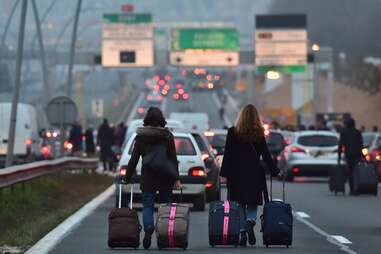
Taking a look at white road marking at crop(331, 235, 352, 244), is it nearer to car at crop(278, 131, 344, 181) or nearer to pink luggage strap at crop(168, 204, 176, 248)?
pink luggage strap at crop(168, 204, 176, 248)

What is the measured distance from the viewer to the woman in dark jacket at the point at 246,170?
60.2 feet

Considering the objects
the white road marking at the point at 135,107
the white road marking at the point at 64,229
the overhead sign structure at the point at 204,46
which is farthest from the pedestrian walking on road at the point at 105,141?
the white road marking at the point at 135,107

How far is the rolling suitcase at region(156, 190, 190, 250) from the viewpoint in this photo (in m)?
17.6

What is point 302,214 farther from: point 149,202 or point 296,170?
point 296,170

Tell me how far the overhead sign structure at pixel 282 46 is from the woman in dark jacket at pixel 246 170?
5677 centimetres

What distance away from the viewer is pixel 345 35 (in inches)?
4532

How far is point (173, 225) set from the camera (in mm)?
17641

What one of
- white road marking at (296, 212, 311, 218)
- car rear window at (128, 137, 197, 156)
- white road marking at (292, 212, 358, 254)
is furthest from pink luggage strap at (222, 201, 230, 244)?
car rear window at (128, 137, 197, 156)

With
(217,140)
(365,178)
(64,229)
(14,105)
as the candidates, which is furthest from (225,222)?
(217,140)

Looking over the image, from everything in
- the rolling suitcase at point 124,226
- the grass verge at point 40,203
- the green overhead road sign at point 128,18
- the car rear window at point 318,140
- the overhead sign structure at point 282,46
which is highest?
the green overhead road sign at point 128,18

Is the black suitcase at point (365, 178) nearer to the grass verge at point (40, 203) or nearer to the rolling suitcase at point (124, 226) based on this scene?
the grass verge at point (40, 203)

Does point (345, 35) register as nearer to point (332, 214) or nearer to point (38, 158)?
point (38, 158)

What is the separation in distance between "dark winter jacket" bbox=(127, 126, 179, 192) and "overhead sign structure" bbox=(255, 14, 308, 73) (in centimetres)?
5691

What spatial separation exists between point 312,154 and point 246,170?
24133 mm
